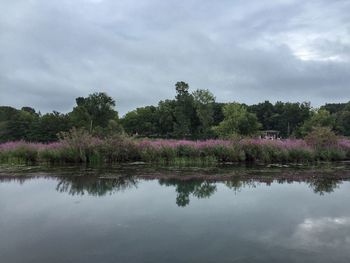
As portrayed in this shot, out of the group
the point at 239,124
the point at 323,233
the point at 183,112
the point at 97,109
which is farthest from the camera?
the point at 183,112

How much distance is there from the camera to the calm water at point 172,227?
4.98 meters

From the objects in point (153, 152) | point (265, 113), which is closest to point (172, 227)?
point (153, 152)

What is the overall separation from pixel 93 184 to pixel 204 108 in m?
57.3

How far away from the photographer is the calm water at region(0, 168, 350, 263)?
4.98 meters

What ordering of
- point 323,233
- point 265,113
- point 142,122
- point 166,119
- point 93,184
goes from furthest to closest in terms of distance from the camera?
1. point 265,113
2. point 142,122
3. point 166,119
4. point 93,184
5. point 323,233

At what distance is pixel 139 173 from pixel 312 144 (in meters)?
13.7

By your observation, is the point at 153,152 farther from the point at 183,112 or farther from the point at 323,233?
the point at 183,112

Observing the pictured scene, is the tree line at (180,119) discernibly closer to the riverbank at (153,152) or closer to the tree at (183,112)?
the tree at (183,112)

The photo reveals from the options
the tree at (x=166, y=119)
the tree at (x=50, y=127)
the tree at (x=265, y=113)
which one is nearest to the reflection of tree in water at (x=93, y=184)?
the tree at (x=50, y=127)

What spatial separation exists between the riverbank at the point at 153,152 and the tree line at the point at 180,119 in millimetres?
23279

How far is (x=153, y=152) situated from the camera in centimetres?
2017

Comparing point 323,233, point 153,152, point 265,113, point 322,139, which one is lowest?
point 323,233

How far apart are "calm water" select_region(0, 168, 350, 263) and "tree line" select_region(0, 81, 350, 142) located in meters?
35.7

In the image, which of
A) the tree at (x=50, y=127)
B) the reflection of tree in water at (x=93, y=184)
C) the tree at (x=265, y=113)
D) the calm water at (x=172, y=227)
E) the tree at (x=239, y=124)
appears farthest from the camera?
the tree at (x=265, y=113)
